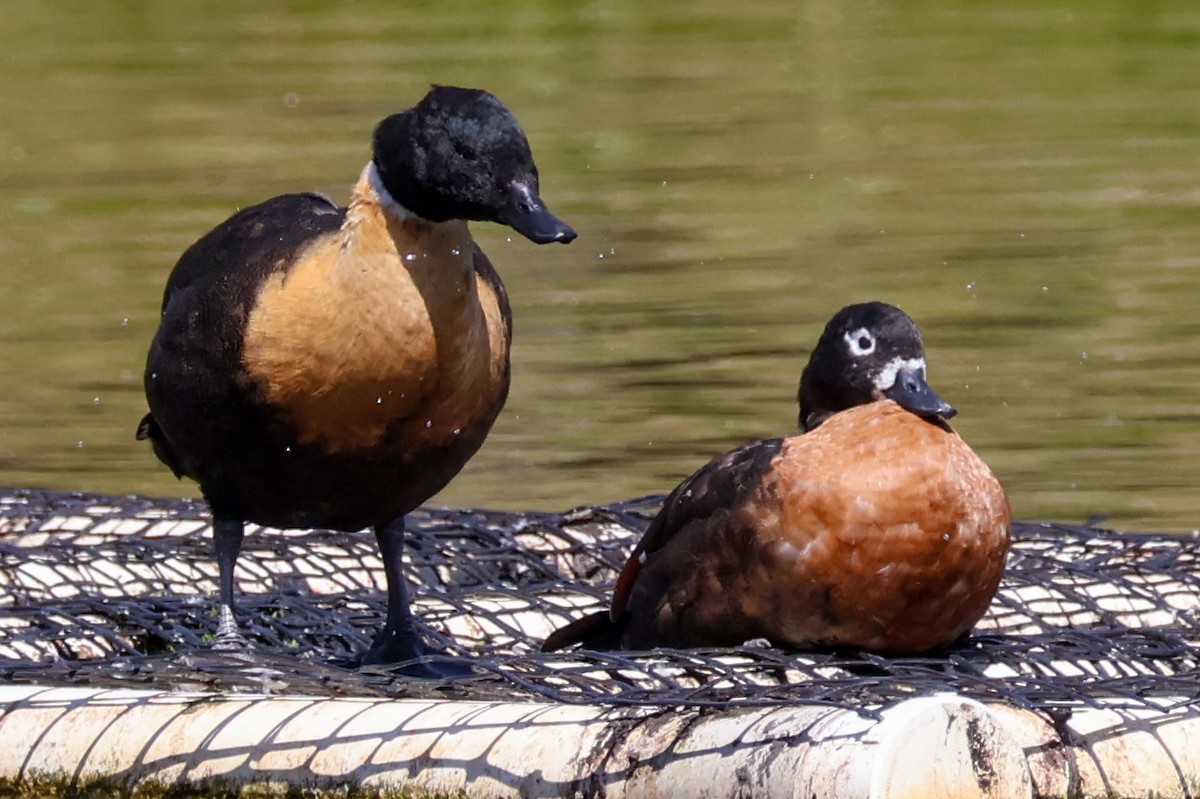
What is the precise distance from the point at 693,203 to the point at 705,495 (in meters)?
8.04

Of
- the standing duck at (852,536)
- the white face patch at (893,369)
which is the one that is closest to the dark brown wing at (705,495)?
the standing duck at (852,536)

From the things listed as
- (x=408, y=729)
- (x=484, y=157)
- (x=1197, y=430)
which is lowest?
(x=1197, y=430)

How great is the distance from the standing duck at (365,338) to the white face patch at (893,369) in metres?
0.84

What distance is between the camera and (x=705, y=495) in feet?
16.4

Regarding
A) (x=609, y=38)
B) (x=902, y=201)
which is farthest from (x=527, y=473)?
(x=609, y=38)

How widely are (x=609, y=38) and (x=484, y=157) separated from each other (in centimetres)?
1478

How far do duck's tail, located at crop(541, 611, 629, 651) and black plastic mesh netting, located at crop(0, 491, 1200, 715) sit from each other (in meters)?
0.14

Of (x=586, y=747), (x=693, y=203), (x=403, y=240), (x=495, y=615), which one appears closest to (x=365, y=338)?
(x=403, y=240)

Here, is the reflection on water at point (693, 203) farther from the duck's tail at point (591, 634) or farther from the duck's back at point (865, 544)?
the duck's back at point (865, 544)

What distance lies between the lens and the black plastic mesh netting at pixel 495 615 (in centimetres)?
421

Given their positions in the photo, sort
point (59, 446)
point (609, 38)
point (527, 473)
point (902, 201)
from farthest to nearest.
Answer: point (609, 38) < point (902, 201) < point (59, 446) < point (527, 473)

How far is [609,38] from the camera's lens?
1925cm

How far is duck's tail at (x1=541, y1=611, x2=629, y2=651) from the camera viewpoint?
204 inches

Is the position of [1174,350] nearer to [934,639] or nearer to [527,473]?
[527,473]
